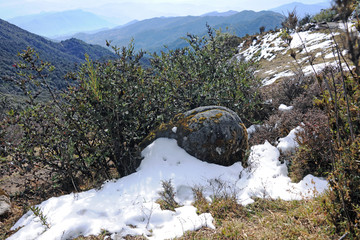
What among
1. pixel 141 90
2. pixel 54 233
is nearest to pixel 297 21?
pixel 141 90

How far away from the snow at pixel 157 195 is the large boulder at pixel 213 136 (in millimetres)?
199

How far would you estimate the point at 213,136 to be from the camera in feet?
17.4

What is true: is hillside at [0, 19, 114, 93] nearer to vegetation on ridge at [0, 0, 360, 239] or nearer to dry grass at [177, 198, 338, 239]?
vegetation on ridge at [0, 0, 360, 239]

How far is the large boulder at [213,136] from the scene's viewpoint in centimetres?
532

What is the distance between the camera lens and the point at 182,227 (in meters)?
3.32

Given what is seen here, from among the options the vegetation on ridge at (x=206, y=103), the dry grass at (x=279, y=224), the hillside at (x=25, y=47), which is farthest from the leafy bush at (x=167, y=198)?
the hillside at (x=25, y=47)

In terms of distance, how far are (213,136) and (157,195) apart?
76.3 inches

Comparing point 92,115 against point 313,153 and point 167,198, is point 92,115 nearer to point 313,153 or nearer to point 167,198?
point 167,198

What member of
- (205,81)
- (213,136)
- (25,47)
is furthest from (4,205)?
(25,47)

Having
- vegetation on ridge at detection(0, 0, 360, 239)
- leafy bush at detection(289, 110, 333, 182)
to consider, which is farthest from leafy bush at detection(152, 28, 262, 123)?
leafy bush at detection(289, 110, 333, 182)

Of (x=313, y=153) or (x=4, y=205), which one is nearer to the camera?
(x=313, y=153)

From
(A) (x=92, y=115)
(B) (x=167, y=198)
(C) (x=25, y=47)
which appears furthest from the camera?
(C) (x=25, y=47)

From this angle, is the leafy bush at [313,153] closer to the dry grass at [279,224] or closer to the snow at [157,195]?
the snow at [157,195]

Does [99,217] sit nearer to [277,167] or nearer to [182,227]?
[182,227]
